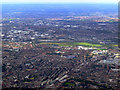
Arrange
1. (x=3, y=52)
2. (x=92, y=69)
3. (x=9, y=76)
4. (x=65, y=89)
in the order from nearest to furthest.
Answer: (x=65, y=89) → (x=9, y=76) → (x=92, y=69) → (x=3, y=52)

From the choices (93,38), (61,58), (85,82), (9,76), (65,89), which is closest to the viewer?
(65,89)

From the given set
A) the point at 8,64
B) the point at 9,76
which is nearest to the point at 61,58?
the point at 8,64

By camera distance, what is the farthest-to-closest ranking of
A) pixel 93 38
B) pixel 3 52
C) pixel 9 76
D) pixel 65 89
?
1. pixel 93 38
2. pixel 3 52
3. pixel 9 76
4. pixel 65 89

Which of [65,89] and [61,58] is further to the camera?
[61,58]

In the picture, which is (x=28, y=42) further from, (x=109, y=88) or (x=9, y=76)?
(x=109, y=88)

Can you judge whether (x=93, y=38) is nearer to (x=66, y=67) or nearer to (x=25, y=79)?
(x=66, y=67)

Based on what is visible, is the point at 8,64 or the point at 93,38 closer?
the point at 8,64

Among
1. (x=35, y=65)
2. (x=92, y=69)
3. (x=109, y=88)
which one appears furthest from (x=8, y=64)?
(x=109, y=88)

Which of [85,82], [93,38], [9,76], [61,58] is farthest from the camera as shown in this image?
[93,38]
